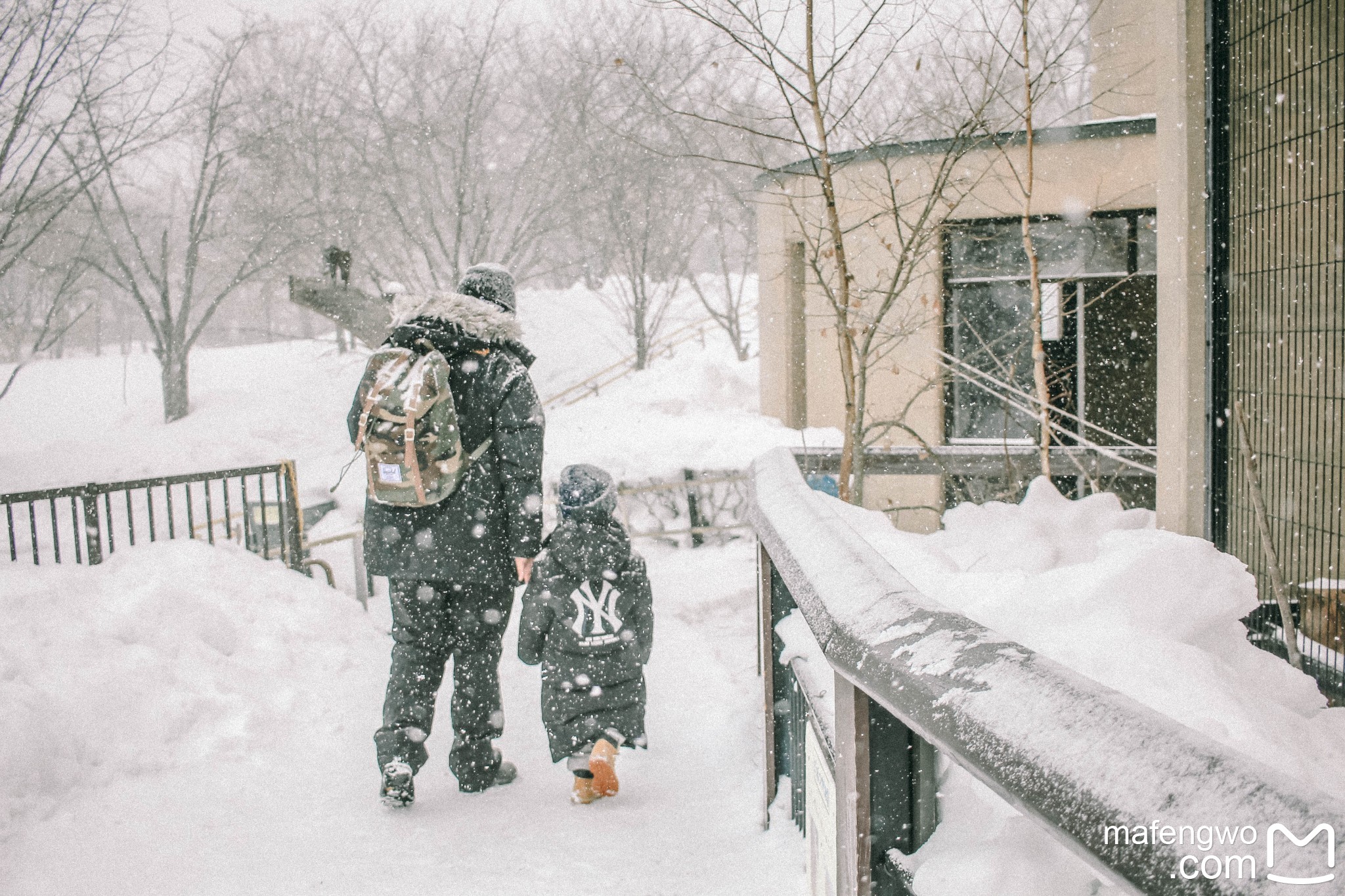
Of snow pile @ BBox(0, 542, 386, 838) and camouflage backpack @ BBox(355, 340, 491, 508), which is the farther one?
snow pile @ BBox(0, 542, 386, 838)

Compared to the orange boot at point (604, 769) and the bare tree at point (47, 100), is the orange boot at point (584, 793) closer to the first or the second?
the orange boot at point (604, 769)

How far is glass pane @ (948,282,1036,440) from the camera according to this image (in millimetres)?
9727

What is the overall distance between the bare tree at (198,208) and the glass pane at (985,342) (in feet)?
46.2

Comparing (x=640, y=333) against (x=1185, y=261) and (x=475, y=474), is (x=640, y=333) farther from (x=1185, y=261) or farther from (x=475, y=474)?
(x=475, y=474)

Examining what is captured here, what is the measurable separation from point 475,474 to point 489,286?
31.9 inches

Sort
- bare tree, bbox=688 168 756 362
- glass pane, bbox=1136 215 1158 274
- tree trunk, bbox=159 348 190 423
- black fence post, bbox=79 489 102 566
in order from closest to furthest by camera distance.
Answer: black fence post, bbox=79 489 102 566 < glass pane, bbox=1136 215 1158 274 < tree trunk, bbox=159 348 190 423 < bare tree, bbox=688 168 756 362

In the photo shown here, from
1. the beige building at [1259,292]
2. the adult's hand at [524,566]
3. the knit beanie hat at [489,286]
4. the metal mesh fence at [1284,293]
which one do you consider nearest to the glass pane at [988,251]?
the beige building at [1259,292]

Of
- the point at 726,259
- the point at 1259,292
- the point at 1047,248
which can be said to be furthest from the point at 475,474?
the point at 726,259

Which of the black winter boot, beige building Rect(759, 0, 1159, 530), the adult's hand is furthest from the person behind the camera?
beige building Rect(759, 0, 1159, 530)

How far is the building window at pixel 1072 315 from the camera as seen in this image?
Result: 31.4 feet

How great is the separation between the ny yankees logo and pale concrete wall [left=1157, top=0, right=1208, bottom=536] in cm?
275

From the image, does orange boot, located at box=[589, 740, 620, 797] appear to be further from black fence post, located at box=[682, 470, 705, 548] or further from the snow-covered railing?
black fence post, located at box=[682, 470, 705, 548]

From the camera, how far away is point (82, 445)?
19719 mm

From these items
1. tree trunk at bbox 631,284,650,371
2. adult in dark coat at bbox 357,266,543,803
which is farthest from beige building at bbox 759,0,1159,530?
tree trunk at bbox 631,284,650,371
